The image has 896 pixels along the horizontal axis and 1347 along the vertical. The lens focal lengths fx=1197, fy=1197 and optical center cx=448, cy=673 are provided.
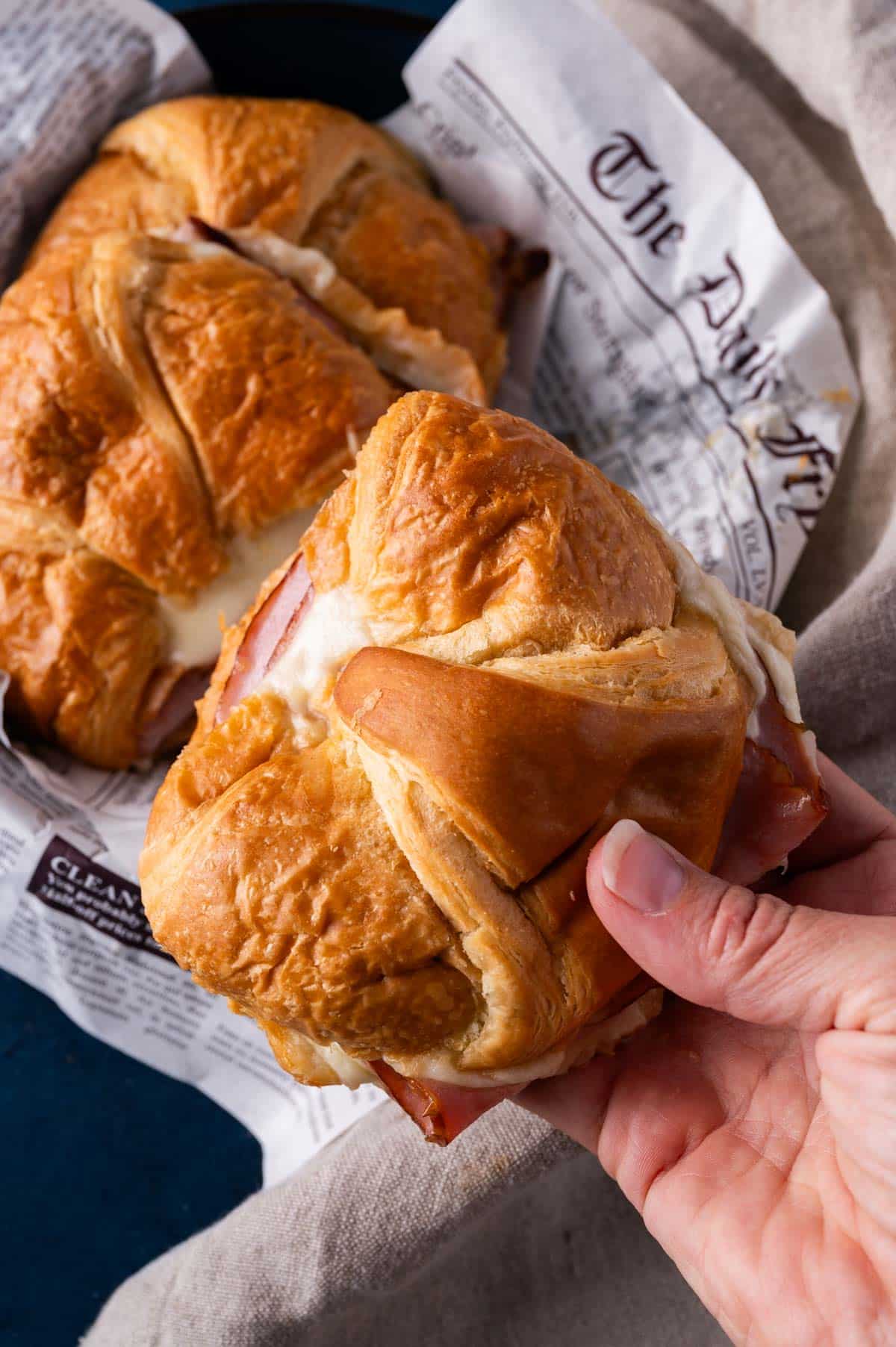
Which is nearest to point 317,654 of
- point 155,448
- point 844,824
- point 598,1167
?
point 155,448

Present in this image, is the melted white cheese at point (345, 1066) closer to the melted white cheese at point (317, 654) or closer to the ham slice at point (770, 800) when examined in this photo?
the melted white cheese at point (317, 654)

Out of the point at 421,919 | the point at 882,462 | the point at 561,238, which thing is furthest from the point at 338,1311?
the point at 561,238

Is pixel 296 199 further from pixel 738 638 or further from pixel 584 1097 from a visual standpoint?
pixel 584 1097

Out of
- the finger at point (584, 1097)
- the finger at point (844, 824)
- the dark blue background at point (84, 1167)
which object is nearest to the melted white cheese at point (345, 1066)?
the finger at point (584, 1097)

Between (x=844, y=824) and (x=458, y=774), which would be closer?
(x=458, y=774)

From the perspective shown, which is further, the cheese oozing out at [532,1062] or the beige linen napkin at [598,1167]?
the beige linen napkin at [598,1167]

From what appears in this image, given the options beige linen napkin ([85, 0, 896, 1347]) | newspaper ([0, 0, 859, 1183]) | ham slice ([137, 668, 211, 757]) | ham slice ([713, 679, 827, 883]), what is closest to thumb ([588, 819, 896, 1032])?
ham slice ([713, 679, 827, 883])

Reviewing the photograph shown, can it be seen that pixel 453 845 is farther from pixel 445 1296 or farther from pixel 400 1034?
pixel 445 1296
